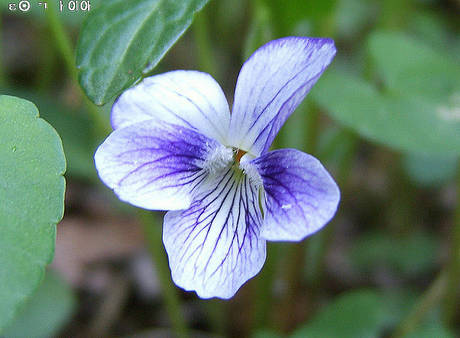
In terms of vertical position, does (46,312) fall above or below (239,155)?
below

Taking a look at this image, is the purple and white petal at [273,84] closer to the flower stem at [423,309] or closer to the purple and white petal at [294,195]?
the purple and white petal at [294,195]

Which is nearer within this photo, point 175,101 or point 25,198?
point 25,198

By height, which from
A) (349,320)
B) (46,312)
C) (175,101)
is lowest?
(46,312)

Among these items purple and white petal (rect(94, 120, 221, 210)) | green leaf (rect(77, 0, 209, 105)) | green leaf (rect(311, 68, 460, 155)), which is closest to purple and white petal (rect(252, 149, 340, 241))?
purple and white petal (rect(94, 120, 221, 210))

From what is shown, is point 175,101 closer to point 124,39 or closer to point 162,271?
point 124,39

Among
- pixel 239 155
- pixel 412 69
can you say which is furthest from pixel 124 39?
pixel 412 69

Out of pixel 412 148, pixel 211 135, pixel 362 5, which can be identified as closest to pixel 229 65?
pixel 362 5
